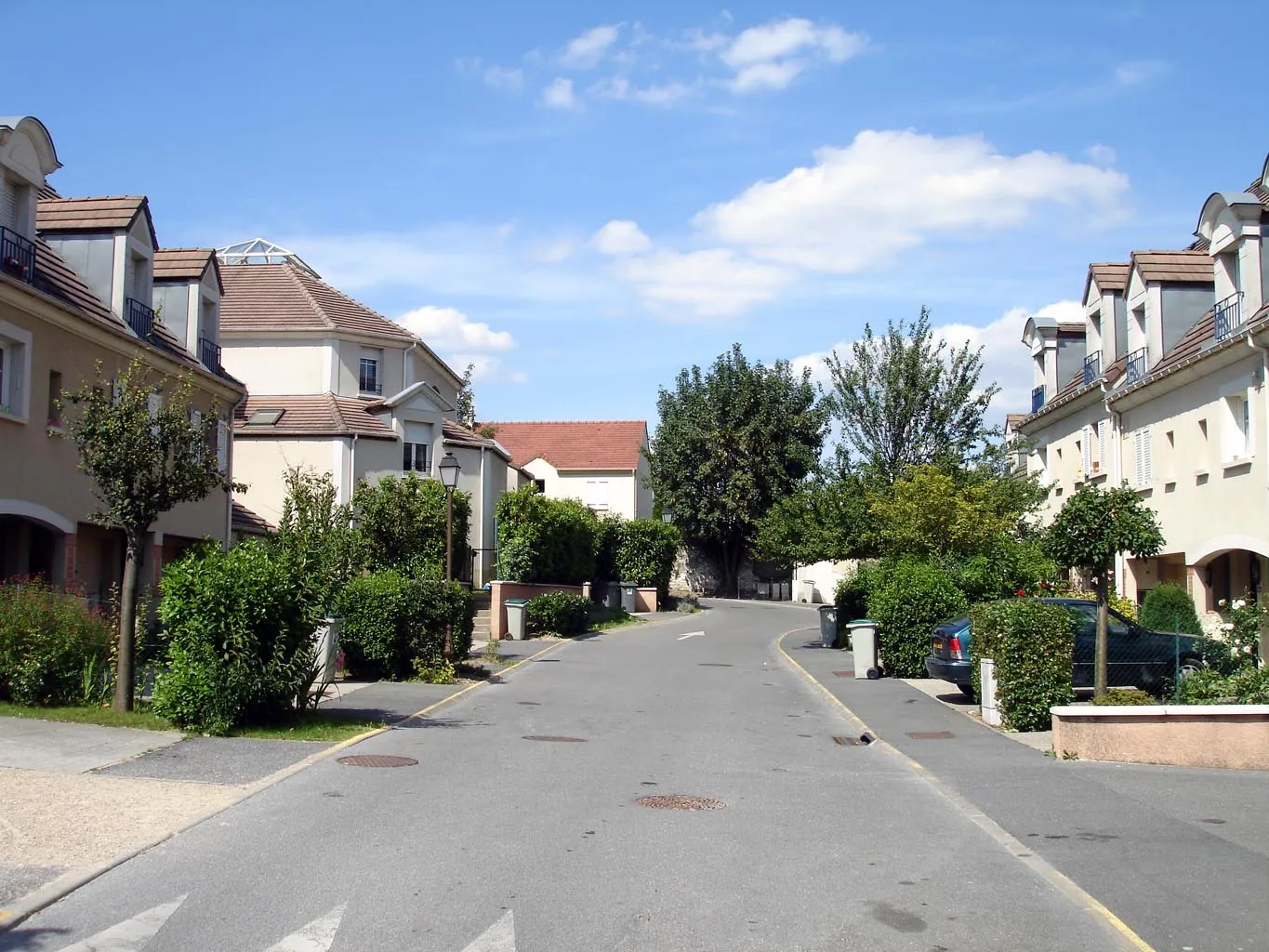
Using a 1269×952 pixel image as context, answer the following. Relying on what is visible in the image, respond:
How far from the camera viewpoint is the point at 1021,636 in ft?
49.3

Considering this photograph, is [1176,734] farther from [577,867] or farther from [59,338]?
[59,338]

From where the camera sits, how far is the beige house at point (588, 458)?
218ft

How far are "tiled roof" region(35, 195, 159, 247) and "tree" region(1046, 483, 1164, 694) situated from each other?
55.7 feet

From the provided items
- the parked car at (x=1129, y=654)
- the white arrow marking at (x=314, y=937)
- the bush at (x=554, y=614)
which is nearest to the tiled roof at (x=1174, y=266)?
the parked car at (x=1129, y=654)

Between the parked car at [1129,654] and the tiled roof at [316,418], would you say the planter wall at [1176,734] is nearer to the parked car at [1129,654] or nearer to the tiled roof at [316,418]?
the parked car at [1129,654]

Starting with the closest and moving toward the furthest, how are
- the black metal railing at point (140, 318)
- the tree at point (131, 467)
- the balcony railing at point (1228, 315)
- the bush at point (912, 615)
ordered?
the tree at point (131, 467) → the balcony railing at point (1228, 315) → the black metal railing at point (140, 318) → the bush at point (912, 615)

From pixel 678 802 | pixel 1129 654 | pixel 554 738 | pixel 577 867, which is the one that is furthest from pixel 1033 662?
pixel 577 867

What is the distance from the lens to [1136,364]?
27.5 metres

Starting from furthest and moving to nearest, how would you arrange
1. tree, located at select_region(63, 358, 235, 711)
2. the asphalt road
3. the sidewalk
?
tree, located at select_region(63, 358, 235, 711), the sidewalk, the asphalt road

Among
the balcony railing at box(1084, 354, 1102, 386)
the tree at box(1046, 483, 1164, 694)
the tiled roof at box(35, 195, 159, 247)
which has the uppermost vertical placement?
the tiled roof at box(35, 195, 159, 247)

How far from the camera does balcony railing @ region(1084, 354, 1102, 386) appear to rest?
99.5ft

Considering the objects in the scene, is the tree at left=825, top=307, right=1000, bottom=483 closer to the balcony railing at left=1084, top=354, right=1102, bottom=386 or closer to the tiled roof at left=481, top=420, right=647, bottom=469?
the balcony railing at left=1084, top=354, right=1102, bottom=386

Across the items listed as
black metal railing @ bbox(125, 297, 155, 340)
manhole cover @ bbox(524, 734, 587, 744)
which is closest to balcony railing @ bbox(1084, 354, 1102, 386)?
manhole cover @ bbox(524, 734, 587, 744)

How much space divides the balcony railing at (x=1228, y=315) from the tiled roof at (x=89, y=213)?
66.5 feet
